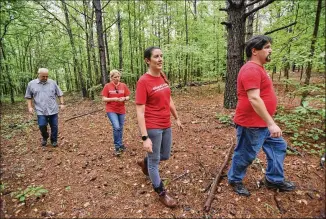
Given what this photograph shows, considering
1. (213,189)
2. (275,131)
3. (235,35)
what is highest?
(235,35)

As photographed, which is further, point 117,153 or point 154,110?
point 117,153

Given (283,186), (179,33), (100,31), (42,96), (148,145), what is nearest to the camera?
(148,145)

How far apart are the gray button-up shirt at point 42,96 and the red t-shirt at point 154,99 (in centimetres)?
416

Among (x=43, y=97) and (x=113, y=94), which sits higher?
(x=113, y=94)

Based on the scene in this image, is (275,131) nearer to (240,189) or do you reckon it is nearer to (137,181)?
(240,189)

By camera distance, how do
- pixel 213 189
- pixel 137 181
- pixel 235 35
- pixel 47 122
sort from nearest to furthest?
pixel 213 189 < pixel 137 181 < pixel 47 122 < pixel 235 35

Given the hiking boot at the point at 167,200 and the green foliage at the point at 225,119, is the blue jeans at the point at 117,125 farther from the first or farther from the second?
the green foliage at the point at 225,119

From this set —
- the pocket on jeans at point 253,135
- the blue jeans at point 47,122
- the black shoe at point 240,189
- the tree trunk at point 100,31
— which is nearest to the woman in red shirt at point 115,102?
the blue jeans at point 47,122

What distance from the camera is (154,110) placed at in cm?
295

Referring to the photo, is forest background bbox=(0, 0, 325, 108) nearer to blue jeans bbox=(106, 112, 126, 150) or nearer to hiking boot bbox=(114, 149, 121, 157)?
blue jeans bbox=(106, 112, 126, 150)

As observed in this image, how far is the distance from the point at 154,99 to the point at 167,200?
62.3 inches

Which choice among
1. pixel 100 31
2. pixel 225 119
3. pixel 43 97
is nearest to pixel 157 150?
pixel 225 119

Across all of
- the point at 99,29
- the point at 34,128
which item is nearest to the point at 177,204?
the point at 34,128

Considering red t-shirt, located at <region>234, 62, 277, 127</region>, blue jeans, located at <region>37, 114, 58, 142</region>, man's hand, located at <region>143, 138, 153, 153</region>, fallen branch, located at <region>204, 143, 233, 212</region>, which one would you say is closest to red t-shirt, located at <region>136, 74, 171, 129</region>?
man's hand, located at <region>143, 138, 153, 153</region>
